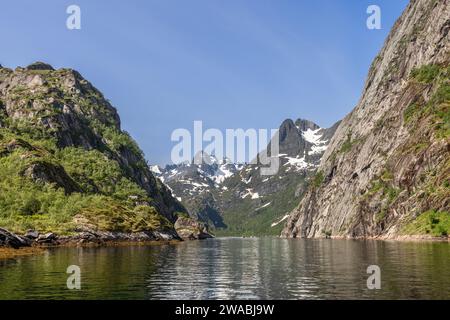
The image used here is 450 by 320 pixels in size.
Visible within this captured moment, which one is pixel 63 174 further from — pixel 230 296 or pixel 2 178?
pixel 230 296

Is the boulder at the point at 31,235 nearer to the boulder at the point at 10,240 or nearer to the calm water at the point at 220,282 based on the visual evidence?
the boulder at the point at 10,240

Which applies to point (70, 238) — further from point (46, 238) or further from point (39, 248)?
point (39, 248)

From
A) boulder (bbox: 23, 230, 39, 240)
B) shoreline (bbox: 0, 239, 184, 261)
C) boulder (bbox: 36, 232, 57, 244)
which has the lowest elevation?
shoreline (bbox: 0, 239, 184, 261)

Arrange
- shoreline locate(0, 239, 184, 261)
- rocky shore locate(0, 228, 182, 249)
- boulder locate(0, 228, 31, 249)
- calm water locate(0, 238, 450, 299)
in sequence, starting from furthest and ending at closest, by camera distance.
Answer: rocky shore locate(0, 228, 182, 249) → boulder locate(0, 228, 31, 249) → shoreline locate(0, 239, 184, 261) → calm water locate(0, 238, 450, 299)

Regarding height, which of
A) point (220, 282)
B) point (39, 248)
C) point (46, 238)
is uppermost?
point (46, 238)

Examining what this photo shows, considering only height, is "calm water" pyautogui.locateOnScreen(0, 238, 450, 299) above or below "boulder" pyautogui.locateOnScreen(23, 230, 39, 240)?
below

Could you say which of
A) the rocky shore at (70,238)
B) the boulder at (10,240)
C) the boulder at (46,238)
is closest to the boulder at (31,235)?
the rocky shore at (70,238)

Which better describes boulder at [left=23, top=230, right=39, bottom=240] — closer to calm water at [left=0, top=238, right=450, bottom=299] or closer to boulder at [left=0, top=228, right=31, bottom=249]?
boulder at [left=0, top=228, right=31, bottom=249]

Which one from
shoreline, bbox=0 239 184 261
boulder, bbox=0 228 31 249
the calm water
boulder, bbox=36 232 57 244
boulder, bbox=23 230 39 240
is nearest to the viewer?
the calm water

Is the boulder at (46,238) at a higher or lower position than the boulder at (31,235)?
lower

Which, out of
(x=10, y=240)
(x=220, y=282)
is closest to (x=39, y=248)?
(x=10, y=240)

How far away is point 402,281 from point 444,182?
139 m

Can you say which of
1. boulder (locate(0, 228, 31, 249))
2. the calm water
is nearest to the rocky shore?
boulder (locate(0, 228, 31, 249))

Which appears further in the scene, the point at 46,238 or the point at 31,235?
the point at 46,238
